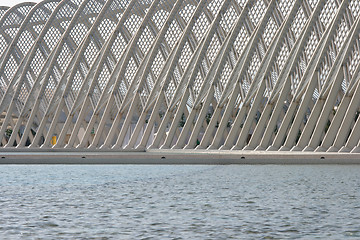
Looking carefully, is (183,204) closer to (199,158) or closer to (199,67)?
(199,158)

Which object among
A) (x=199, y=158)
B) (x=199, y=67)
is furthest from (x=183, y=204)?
(x=199, y=67)

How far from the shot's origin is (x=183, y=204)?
1189 cm

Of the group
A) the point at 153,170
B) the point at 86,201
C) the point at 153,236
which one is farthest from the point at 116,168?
the point at 153,236

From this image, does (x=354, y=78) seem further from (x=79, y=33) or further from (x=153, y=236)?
(x=79, y=33)

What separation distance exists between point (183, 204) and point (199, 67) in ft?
64.5

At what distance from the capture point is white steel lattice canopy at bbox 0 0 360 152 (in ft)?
84.7

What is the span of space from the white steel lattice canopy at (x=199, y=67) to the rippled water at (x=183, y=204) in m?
7.23

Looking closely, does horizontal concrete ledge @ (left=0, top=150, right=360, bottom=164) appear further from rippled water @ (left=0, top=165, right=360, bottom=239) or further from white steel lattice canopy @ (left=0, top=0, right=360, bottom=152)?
white steel lattice canopy @ (left=0, top=0, right=360, bottom=152)

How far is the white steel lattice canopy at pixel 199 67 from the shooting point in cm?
2583

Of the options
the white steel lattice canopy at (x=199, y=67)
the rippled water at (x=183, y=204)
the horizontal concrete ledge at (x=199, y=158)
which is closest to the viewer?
the rippled water at (x=183, y=204)

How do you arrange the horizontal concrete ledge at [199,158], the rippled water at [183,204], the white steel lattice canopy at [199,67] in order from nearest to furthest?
the rippled water at [183,204] < the horizontal concrete ledge at [199,158] < the white steel lattice canopy at [199,67]

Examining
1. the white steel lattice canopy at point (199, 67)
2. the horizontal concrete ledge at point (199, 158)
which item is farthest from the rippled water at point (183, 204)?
the white steel lattice canopy at point (199, 67)

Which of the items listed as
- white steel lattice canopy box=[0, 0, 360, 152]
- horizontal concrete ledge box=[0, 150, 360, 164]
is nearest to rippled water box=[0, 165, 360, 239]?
horizontal concrete ledge box=[0, 150, 360, 164]

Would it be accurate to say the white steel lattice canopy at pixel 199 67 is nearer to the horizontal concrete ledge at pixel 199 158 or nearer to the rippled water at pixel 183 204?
the horizontal concrete ledge at pixel 199 158
